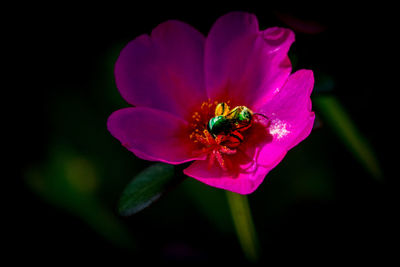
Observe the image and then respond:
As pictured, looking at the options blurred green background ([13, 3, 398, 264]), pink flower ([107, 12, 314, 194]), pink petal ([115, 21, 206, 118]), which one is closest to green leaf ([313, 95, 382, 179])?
blurred green background ([13, 3, 398, 264])

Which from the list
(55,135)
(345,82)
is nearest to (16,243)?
(55,135)

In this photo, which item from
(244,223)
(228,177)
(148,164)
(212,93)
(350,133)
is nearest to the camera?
(228,177)

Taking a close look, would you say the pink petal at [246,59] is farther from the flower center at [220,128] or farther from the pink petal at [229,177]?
the pink petal at [229,177]

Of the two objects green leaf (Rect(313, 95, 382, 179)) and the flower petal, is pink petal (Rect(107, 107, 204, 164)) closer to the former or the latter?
the flower petal

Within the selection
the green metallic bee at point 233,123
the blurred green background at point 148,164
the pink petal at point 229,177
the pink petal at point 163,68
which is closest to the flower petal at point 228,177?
the pink petal at point 229,177

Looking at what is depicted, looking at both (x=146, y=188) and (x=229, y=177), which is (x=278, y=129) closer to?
(x=229, y=177)

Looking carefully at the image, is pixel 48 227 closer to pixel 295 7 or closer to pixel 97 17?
pixel 97 17

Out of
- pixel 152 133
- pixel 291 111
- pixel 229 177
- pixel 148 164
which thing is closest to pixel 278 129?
pixel 291 111

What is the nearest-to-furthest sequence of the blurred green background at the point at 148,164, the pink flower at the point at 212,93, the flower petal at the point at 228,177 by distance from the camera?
the flower petal at the point at 228,177 → the pink flower at the point at 212,93 → the blurred green background at the point at 148,164
